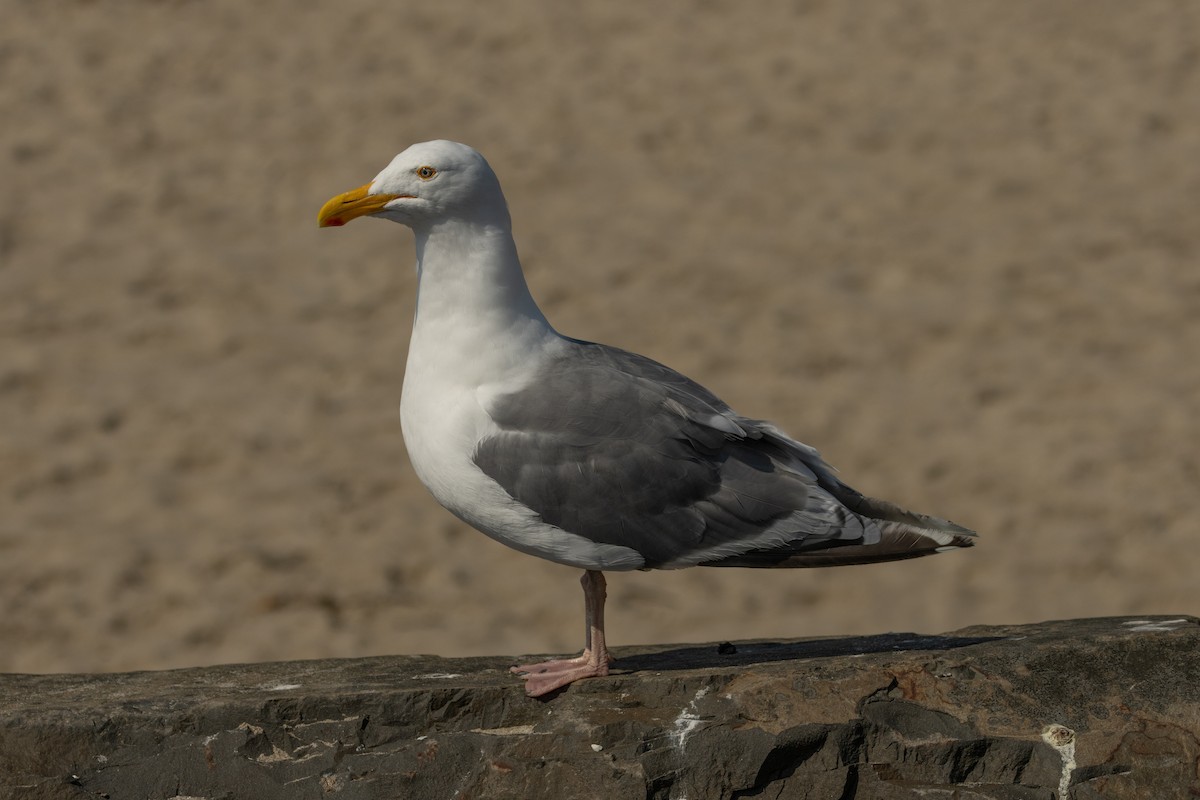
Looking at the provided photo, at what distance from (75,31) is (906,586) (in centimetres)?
827

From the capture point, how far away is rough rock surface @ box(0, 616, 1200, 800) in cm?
415

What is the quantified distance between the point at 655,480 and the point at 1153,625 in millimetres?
1654

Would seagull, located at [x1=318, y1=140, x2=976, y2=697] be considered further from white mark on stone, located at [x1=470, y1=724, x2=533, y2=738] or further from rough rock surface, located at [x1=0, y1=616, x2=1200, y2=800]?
rough rock surface, located at [x1=0, y1=616, x2=1200, y2=800]

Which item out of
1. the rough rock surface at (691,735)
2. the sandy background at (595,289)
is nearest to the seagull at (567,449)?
the rough rock surface at (691,735)

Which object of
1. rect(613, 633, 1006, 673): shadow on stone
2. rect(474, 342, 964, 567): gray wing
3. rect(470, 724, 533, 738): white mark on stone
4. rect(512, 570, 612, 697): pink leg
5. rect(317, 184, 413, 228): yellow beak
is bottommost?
rect(470, 724, 533, 738): white mark on stone

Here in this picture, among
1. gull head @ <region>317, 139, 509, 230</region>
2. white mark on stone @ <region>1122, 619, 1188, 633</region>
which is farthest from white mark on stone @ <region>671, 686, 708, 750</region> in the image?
gull head @ <region>317, 139, 509, 230</region>

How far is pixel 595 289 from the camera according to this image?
10742 mm

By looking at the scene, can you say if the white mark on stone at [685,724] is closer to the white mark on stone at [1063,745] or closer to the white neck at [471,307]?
the white mark on stone at [1063,745]

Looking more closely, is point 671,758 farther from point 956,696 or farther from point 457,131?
point 457,131

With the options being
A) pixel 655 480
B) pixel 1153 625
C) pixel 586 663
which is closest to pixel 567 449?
pixel 655 480

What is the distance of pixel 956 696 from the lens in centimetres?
428

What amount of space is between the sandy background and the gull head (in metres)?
3.94

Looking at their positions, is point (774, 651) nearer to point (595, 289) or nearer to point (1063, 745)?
point (1063, 745)

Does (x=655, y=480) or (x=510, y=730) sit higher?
(x=655, y=480)
